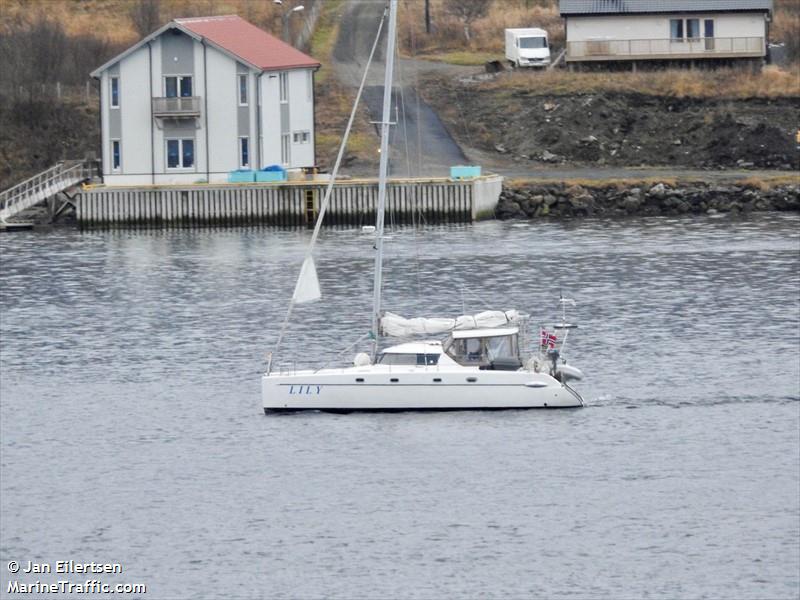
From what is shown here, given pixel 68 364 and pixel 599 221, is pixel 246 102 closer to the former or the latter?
pixel 599 221

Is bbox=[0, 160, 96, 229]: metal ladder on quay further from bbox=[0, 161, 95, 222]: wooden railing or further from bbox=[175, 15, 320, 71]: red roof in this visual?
bbox=[175, 15, 320, 71]: red roof

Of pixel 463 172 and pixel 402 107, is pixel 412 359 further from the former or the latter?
pixel 402 107

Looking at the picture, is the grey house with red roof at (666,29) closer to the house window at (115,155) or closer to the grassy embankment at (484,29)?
the grassy embankment at (484,29)

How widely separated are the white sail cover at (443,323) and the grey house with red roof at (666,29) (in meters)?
53.7

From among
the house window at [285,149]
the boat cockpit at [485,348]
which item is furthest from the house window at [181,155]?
the boat cockpit at [485,348]

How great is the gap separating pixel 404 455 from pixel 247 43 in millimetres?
51575

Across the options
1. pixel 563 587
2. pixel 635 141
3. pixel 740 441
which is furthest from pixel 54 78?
pixel 563 587

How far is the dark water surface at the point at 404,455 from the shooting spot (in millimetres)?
35562

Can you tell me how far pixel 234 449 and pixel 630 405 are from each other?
10684mm

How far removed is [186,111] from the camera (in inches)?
3430

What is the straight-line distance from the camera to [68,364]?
2105 inches

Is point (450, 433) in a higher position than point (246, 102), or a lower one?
lower

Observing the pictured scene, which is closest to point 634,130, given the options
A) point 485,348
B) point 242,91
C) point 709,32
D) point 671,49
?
point 671,49

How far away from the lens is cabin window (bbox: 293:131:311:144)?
297ft
